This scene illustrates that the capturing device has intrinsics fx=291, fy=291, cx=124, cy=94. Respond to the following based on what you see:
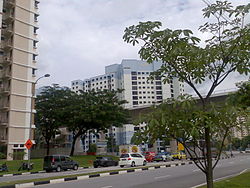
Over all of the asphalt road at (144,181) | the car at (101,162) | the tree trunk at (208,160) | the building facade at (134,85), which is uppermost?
the building facade at (134,85)

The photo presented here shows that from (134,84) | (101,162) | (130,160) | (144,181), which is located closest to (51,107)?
(101,162)

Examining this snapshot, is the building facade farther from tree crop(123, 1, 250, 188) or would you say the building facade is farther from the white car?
tree crop(123, 1, 250, 188)

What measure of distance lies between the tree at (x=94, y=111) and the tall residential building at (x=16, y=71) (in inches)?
255

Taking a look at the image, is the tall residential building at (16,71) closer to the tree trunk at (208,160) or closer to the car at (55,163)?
the car at (55,163)

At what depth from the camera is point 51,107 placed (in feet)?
157

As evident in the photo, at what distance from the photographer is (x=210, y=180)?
5012 millimetres

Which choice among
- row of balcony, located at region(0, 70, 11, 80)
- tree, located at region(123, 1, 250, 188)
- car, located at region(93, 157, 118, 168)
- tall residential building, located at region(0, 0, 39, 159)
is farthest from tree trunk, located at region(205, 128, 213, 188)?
row of balcony, located at region(0, 70, 11, 80)

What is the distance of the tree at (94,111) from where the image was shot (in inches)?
1642

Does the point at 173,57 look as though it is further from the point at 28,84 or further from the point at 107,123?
the point at 28,84

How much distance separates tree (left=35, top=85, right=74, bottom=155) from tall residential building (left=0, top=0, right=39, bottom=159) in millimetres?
4131

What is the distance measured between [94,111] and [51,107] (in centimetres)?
995

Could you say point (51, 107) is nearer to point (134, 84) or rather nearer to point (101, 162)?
point (101, 162)

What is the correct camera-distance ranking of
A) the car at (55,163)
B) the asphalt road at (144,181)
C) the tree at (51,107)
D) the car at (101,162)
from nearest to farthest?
the asphalt road at (144,181), the car at (55,163), the car at (101,162), the tree at (51,107)

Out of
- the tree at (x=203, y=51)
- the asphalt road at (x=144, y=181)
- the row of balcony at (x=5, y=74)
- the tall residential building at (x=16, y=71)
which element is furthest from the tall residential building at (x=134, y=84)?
the tree at (x=203, y=51)
